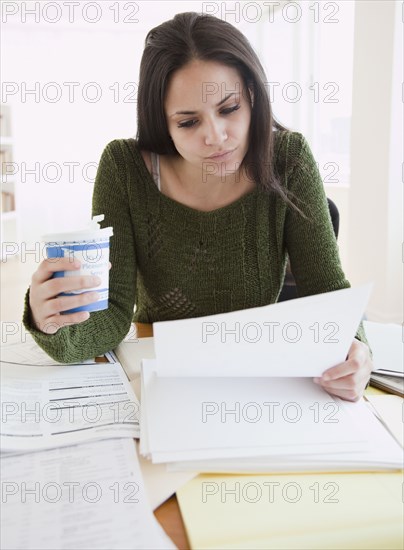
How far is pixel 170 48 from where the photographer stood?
1.16 meters

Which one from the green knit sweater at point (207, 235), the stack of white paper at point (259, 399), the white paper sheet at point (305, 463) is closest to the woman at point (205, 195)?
the green knit sweater at point (207, 235)

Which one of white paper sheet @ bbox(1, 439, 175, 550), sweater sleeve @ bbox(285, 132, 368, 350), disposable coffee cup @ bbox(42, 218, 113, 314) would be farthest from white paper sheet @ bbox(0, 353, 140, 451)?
sweater sleeve @ bbox(285, 132, 368, 350)

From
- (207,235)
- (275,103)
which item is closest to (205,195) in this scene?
(207,235)

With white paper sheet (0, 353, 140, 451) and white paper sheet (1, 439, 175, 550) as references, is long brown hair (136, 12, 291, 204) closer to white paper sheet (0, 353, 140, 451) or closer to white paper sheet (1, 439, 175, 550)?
white paper sheet (0, 353, 140, 451)

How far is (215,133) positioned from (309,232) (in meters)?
0.30

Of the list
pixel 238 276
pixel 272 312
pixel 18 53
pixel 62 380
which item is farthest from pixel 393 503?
pixel 18 53

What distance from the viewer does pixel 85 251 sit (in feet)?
2.71

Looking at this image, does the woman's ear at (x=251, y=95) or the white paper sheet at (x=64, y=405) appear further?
the woman's ear at (x=251, y=95)

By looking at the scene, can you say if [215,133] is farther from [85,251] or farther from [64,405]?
[64,405]

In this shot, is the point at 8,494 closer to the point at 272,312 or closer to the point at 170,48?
the point at 272,312

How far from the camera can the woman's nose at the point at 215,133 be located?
112cm

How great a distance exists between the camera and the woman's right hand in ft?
2.73

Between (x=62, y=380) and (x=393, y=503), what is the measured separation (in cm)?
55

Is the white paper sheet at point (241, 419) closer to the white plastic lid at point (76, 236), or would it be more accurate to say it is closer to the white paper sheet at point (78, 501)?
the white paper sheet at point (78, 501)
